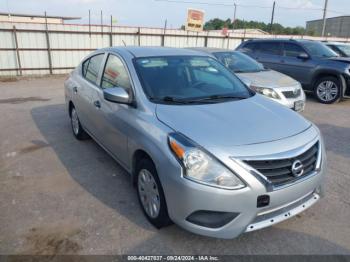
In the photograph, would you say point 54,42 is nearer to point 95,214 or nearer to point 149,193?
point 95,214

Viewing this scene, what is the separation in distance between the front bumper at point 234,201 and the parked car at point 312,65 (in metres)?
6.67

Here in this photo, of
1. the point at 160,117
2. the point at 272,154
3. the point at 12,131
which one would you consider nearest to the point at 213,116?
the point at 160,117

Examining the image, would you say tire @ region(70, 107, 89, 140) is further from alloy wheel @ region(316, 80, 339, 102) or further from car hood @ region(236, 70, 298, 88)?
alloy wheel @ region(316, 80, 339, 102)

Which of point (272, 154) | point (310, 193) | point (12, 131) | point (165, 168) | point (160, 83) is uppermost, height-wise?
point (160, 83)

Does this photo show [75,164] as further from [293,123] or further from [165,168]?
[293,123]

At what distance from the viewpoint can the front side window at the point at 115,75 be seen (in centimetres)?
332

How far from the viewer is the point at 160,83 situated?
3.21 meters

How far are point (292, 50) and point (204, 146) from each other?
786cm

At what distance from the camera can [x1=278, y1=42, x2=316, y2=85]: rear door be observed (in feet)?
27.8

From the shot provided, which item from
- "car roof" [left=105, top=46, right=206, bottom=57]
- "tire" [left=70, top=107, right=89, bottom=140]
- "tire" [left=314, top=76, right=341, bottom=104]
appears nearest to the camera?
"car roof" [left=105, top=46, right=206, bottom=57]

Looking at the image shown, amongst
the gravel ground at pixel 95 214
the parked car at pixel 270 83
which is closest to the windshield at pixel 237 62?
the parked car at pixel 270 83

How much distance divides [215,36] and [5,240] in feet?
56.7

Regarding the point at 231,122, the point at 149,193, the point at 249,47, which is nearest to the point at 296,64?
the point at 249,47

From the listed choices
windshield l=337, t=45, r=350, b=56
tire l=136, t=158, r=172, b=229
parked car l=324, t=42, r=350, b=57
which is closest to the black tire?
tire l=136, t=158, r=172, b=229
